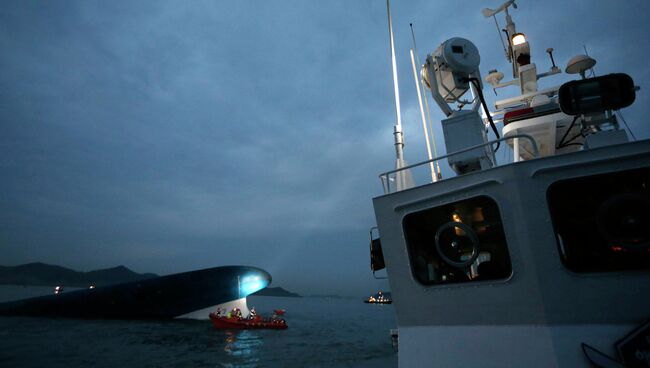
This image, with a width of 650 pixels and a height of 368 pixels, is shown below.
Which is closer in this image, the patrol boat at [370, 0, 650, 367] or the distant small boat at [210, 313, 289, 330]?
the patrol boat at [370, 0, 650, 367]

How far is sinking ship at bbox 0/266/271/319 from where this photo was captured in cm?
4766

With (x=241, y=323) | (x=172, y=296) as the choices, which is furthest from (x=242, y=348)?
(x=172, y=296)

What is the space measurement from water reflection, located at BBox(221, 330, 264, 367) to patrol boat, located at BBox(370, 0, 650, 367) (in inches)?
870

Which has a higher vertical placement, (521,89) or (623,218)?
(521,89)

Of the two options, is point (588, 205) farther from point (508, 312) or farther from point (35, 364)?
point (35, 364)

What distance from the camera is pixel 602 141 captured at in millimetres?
5102

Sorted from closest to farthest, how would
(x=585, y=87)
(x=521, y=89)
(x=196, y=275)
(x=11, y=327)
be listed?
(x=585, y=87) → (x=521, y=89) → (x=11, y=327) → (x=196, y=275)

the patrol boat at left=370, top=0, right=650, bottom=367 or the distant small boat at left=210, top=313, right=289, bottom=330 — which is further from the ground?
the patrol boat at left=370, top=0, right=650, bottom=367

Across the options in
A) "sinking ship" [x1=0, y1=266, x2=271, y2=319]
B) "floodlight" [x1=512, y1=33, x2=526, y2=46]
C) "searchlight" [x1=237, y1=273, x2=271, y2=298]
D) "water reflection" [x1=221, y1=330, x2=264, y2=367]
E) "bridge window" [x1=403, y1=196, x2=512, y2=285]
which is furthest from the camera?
"searchlight" [x1=237, y1=273, x2=271, y2=298]

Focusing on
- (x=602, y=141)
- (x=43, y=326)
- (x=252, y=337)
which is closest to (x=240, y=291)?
(x=252, y=337)

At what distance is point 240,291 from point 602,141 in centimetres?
5018

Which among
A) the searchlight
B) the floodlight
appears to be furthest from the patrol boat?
the searchlight

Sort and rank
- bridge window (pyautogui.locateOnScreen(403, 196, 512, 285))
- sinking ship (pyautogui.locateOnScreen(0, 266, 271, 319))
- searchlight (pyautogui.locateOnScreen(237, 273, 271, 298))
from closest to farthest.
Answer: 1. bridge window (pyautogui.locateOnScreen(403, 196, 512, 285))
2. sinking ship (pyautogui.locateOnScreen(0, 266, 271, 319))
3. searchlight (pyautogui.locateOnScreen(237, 273, 271, 298))

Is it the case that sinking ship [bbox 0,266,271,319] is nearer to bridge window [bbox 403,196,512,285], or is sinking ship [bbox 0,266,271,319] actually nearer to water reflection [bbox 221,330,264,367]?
water reflection [bbox 221,330,264,367]
